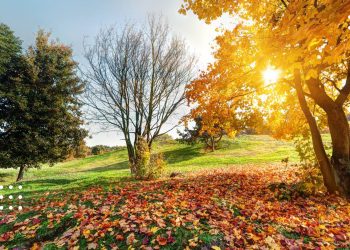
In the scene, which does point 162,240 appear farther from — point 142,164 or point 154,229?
point 142,164

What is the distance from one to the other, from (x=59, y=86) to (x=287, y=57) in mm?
20323

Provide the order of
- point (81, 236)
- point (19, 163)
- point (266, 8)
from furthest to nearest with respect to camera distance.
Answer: point (19, 163) < point (266, 8) < point (81, 236)

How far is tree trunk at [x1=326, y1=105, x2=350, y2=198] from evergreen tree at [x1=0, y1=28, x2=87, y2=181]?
1650 cm

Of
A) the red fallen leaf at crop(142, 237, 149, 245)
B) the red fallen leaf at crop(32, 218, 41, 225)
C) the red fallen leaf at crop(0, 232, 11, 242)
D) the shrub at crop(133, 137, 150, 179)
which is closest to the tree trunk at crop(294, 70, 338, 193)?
the red fallen leaf at crop(142, 237, 149, 245)

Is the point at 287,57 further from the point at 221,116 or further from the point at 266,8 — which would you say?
the point at 221,116

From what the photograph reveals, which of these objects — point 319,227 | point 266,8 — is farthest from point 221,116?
point 319,227

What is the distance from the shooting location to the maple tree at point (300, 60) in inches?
178

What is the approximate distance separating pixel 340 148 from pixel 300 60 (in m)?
3.73

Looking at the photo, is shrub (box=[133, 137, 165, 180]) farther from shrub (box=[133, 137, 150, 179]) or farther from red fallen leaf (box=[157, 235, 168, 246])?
Result: red fallen leaf (box=[157, 235, 168, 246])

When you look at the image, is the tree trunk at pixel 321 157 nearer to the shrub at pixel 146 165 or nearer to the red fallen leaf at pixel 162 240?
the red fallen leaf at pixel 162 240

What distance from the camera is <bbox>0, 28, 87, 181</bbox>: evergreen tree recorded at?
1972 cm

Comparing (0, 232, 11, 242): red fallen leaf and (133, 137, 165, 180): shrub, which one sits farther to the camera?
(133, 137, 165, 180): shrub

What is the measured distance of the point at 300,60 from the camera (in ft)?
23.0

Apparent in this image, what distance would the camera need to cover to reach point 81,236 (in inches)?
211
